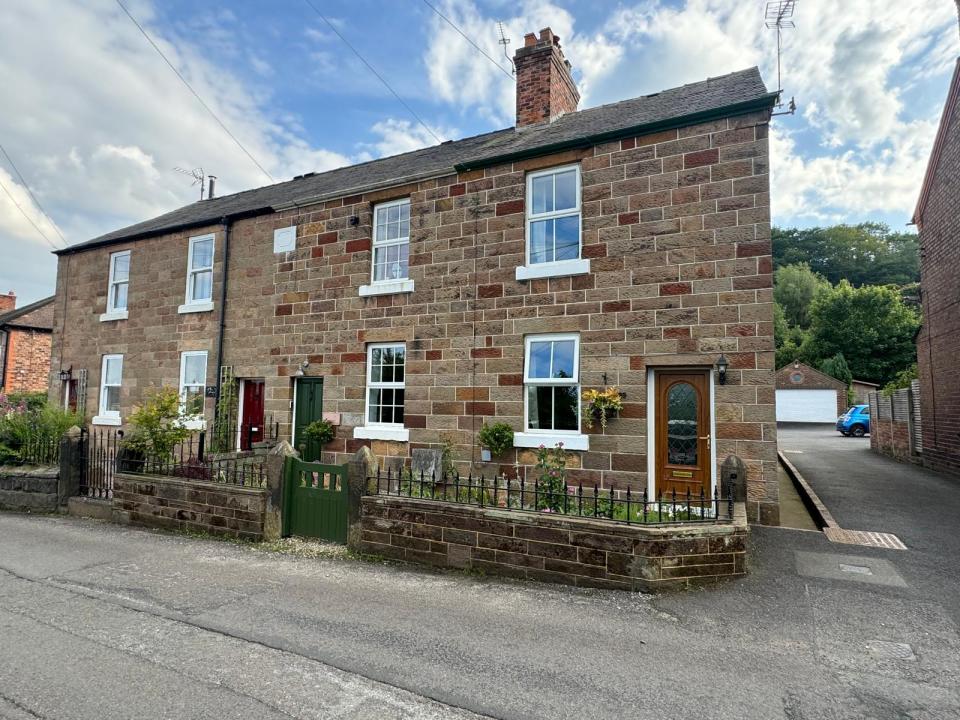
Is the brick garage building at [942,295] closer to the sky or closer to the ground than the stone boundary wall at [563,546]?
closer to the sky

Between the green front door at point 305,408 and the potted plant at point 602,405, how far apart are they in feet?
19.3

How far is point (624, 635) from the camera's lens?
445cm

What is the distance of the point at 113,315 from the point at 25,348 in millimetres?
12874

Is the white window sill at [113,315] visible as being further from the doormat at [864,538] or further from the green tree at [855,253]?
the green tree at [855,253]

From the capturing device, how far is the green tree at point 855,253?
51.4m

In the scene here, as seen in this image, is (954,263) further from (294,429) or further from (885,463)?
(294,429)

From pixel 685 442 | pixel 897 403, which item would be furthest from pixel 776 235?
pixel 685 442

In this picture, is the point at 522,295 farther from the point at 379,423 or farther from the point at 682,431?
the point at 379,423

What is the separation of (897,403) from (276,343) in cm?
1962

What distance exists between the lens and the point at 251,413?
12719 mm

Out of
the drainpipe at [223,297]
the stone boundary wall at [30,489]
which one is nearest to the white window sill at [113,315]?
the drainpipe at [223,297]

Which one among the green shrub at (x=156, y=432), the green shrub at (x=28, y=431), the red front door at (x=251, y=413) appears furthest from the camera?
the red front door at (x=251, y=413)

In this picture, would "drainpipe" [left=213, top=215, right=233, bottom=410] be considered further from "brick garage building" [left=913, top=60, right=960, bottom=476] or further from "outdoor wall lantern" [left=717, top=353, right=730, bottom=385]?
"brick garage building" [left=913, top=60, right=960, bottom=476]

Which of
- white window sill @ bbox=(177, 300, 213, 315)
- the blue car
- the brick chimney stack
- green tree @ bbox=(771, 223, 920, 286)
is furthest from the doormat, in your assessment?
green tree @ bbox=(771, 223, 920, 286)
